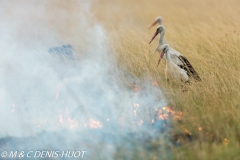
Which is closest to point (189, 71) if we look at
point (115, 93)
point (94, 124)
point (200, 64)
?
point (200, 64)

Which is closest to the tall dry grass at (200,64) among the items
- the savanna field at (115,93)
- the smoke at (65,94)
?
the savanna field at (115,93)

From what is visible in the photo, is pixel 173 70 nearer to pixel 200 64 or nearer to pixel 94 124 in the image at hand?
pixel 200 64

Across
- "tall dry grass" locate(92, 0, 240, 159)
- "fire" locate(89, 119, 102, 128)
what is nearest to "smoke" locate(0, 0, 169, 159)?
"fire" locate(89, 119, 102, 128)

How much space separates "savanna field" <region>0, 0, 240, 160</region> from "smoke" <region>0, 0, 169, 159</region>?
1 cm

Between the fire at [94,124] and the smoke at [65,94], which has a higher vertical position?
the smoke at [65,94]

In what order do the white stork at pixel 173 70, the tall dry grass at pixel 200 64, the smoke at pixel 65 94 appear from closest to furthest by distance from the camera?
the tall dry grass at pixel 200 64 < the smoke at pixel 65 94 < the white stork at pixel 173 70

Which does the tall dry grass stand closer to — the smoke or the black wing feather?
the black wing feather

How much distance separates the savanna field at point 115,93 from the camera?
4.50m

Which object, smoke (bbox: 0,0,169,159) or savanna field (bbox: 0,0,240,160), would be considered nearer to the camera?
savanna field (bbox: 0,0,240,160)

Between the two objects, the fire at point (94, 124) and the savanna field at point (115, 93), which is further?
the fire at point (94, 124)

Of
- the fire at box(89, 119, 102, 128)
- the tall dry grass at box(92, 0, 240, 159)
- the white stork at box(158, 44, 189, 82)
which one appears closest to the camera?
the tall dry grass at box(92, 0, 240, 159)

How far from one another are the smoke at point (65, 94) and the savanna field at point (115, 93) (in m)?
0.01

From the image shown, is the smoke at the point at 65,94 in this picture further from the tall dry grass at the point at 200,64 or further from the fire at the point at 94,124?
the tall dry grass at the point at 200,64

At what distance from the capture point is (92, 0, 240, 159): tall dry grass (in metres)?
4.48
